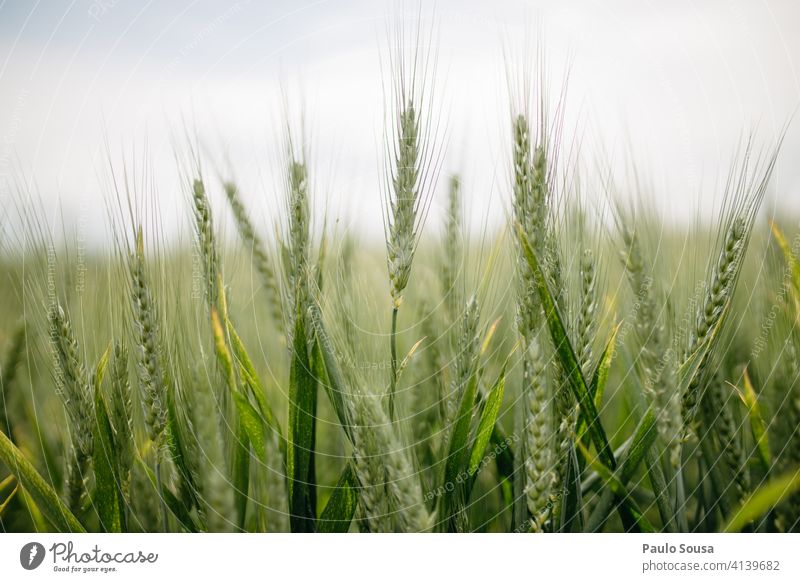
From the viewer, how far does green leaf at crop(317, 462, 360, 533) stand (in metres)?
0.90

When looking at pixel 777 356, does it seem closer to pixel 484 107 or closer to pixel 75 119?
pixel 484 107

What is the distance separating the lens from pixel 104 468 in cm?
91

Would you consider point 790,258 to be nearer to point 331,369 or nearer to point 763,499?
point 763,499

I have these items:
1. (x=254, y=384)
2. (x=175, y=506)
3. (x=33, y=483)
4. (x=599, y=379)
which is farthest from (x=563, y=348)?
(x=33, y=483)

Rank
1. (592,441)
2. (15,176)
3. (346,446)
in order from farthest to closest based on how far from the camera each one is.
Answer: (15,176), (346,446), (592,441)

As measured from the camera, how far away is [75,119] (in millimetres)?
1104

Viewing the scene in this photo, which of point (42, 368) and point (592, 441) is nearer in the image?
point (592, 441)

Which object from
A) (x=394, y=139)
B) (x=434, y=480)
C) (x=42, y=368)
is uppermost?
(x=394, y=139)

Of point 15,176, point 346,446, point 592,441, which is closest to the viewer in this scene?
point 592,441

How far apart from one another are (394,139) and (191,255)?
1.46 ft
